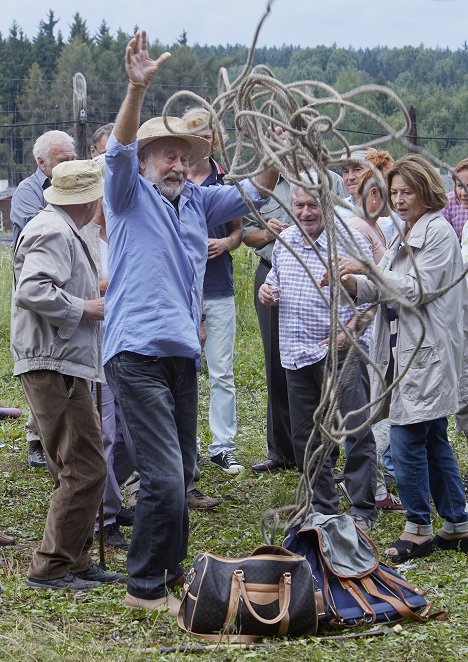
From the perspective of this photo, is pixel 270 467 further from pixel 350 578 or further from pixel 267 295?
pixel 350 578

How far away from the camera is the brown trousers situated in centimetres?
460

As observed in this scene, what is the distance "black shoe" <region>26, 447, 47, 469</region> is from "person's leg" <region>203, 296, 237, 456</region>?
49.6 inches

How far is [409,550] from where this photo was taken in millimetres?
5152

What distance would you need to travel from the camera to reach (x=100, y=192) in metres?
4.81

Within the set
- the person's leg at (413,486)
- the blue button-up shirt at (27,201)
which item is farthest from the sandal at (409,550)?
the blue button-up shirt at (27,201)

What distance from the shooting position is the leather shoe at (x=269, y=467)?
7.15m

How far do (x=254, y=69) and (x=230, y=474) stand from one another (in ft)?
12.7

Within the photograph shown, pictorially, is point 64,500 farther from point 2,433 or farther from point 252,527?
point 2,433

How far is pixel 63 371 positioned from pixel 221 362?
8.47 ft

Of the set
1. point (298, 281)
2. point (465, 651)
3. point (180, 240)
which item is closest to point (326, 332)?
point (298, 281)

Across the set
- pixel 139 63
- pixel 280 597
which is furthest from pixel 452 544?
pixel 139 63

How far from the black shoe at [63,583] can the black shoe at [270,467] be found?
8.52 feet

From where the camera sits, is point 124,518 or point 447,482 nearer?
point 447,482

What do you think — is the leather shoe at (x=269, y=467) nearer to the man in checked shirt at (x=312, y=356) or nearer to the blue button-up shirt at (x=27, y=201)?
the man in checked shirt at (x=312, y=356)
